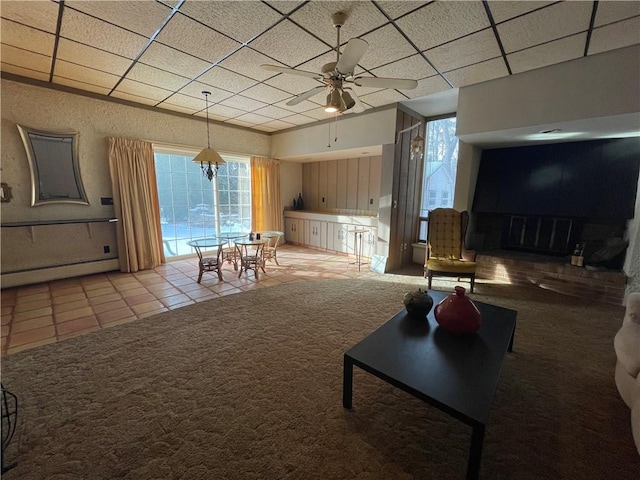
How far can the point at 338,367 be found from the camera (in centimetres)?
200

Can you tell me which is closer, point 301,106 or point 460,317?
point 460,317

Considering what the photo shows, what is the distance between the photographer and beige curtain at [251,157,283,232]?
19.6 ft

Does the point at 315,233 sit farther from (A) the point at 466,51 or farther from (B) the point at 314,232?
(A) the point at 466,51

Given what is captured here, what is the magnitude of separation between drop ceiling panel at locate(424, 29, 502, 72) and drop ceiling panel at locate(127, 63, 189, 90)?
117 inches

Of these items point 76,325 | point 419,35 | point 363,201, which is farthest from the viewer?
point 363,201

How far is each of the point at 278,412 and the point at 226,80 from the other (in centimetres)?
366

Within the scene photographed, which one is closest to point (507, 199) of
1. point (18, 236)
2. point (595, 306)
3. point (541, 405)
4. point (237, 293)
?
point (595, 306)

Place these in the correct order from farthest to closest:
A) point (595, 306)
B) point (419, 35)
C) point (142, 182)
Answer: point (142, 182) → point (595, 306) → point (419, 35)

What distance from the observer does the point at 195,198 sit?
5281 millimetres

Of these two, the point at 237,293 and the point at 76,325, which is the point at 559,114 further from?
the point at 76,325

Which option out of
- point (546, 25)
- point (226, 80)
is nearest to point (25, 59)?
point (226, 80)

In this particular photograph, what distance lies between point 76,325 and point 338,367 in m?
2.70

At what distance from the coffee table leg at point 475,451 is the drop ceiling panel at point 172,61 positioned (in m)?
3.78

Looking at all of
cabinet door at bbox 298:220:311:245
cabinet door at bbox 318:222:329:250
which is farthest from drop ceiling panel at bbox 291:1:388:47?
cabinet door at bbox 298:220:311:245
